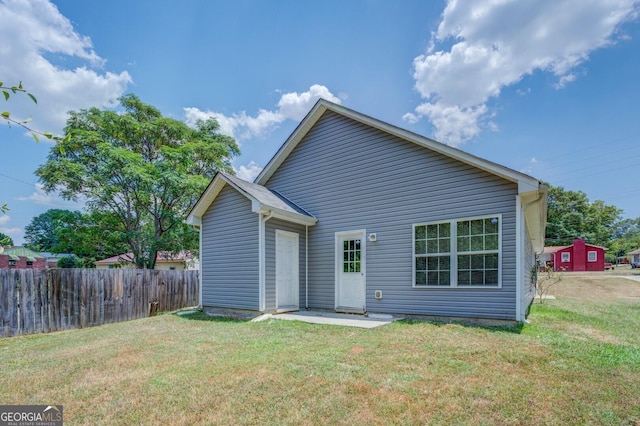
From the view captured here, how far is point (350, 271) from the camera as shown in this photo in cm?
902

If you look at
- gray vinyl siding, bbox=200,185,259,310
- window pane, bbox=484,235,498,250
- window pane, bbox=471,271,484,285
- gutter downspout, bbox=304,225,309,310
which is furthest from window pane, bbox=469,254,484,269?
gray vinyl siding, bbox=200,185,259,310

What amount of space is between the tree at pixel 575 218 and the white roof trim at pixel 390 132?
46280 mm

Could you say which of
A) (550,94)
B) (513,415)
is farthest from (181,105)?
(513,415)

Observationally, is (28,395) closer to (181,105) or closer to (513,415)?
(513,415)

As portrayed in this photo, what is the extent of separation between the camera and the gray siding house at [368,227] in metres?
6.97

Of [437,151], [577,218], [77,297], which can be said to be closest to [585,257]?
[577,218]

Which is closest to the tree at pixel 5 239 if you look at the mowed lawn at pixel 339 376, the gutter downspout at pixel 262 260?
the mowed lawn at pixel 339 376

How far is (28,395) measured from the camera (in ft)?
12.5

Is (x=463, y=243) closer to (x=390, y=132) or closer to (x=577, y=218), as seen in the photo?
(x=390, y=132)

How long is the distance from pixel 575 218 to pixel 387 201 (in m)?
48.6

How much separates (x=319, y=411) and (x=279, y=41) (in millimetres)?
10984

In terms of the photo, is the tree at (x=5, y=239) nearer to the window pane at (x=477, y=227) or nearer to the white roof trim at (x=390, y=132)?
the white roof trim at (x=390, y=132)

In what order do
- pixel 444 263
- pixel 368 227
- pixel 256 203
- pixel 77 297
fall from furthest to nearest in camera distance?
pixel 368 227 < pixel 77 297 < pixel 256 203 < pixel 444 263

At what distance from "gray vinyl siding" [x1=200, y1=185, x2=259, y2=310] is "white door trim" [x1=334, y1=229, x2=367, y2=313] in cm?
221
